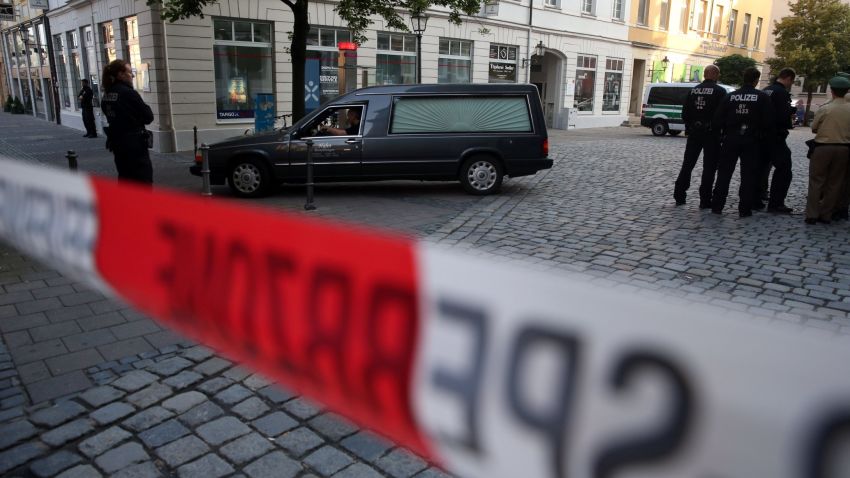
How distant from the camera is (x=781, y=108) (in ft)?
26.9

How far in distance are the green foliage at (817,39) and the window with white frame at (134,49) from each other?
39.2 metres

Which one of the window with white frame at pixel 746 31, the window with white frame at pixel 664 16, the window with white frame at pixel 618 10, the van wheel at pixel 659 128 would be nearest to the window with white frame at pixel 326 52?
the van wheel at pixel 659 128

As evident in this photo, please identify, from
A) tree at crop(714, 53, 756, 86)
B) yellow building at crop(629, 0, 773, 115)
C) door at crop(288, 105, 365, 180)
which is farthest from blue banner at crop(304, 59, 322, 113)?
tree at crop(714, 53, 756, 86)

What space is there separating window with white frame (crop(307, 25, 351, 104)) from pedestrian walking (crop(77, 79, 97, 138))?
7557mm

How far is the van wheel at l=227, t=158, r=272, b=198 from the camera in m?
9.81

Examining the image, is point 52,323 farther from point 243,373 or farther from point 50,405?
point 243,373

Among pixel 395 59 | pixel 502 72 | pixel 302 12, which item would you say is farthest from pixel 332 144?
pixel 502 72

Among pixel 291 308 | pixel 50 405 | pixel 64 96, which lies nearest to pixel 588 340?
pixel 291 308

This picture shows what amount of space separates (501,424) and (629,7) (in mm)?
34031

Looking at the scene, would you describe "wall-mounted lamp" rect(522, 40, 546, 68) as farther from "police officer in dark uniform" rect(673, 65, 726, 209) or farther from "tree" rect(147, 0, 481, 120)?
"police officer in dark uniform" rect(673, 65, 726, 209)

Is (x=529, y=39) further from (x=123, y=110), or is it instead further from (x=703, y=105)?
(x=123, y=110)

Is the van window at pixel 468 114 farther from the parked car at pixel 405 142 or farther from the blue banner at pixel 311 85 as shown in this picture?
the blue banner at pixel 311 85

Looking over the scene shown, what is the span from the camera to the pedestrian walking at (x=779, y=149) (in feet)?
27.0

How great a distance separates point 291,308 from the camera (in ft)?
4.97
